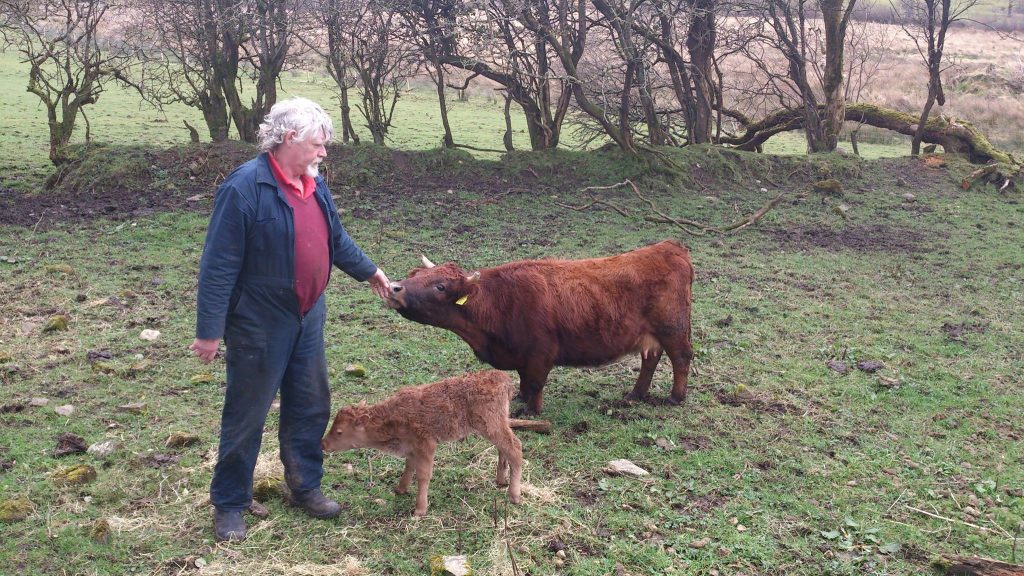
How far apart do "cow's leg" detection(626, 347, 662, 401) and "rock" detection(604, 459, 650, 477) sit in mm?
1316

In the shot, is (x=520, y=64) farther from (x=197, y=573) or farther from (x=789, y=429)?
(x=197, y=573)

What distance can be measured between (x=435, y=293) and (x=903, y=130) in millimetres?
16398

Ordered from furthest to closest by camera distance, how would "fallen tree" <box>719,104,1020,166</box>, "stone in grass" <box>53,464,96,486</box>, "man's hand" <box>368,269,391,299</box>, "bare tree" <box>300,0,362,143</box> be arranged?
1. "fallen tree" <box>719,104,1020,166</box>
2. "bare tree" <box>300,0,362,143</box>
3. "man's hand" <box>368,269,391,299</box>
4. "stone in grass" <box>53,464,96,486</box>

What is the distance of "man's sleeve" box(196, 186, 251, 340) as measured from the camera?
4.41 metres

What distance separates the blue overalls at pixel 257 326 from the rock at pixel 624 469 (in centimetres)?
193

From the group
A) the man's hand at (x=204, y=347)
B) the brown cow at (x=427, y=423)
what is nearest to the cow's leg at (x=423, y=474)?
the brown cow at (x=427, y=423)

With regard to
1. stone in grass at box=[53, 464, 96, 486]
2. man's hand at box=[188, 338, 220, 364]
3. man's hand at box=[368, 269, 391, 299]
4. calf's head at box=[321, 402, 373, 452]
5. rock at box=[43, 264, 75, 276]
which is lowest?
stone in grass at box=[53, 464, 96, 486]

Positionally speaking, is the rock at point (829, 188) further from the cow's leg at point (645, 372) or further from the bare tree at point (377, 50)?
the cow's leg at point (645, 372)

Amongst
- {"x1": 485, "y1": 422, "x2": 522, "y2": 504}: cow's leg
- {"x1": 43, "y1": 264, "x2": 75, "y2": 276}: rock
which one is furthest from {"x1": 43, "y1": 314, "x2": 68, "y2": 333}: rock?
{"x1": 485, "y1": 422, "x2": 522, "y2": 504}: cow's leg

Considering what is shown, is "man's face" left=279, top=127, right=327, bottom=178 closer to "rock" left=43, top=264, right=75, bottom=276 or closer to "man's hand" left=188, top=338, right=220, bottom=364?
"man's hand" left=188, top=338, right=220, bottom=364

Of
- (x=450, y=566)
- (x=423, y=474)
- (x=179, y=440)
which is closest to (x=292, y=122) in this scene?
(x=423, y=474)

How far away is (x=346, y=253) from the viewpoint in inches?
205

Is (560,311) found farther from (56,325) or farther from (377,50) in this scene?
(377,50)

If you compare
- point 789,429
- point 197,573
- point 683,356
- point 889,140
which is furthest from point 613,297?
point 889,140
